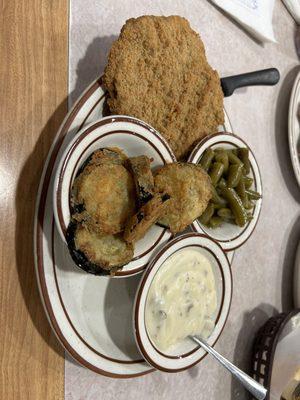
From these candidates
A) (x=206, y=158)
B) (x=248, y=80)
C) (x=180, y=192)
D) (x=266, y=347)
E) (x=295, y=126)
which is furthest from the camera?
(x=295, y=126)

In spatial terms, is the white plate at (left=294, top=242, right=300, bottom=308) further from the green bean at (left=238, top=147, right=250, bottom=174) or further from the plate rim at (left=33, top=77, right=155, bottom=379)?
the plate rim at (left=33, top=77, right=155, bottom=379)

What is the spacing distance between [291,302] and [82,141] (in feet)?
4.92

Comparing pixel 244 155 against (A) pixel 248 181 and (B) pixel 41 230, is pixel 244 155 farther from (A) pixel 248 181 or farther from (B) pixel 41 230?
(B) pixel 41 230

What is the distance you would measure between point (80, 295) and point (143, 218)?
33 cm

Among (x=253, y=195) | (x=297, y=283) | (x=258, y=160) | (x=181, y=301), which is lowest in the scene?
(x=297, y=283)

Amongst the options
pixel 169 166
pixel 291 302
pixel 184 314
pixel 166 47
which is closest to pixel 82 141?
pixel 169 166

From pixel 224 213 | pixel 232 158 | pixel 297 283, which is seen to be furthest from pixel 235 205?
pixel 297 283

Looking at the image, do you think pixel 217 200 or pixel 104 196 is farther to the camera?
pixel 217 200

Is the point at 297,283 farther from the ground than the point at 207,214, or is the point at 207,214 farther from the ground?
the point at 207,214

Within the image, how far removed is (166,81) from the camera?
129 cm

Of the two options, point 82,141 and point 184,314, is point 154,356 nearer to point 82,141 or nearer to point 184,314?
point 184,314

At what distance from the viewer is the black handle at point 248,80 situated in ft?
5.00

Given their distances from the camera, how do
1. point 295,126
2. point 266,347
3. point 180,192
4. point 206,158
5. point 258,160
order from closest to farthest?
point 180,192 < point 206,158 < point 266,347 < point 258,160 < point 295,126

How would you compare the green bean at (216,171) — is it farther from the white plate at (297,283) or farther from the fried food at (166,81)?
the white plate at (297,283)
